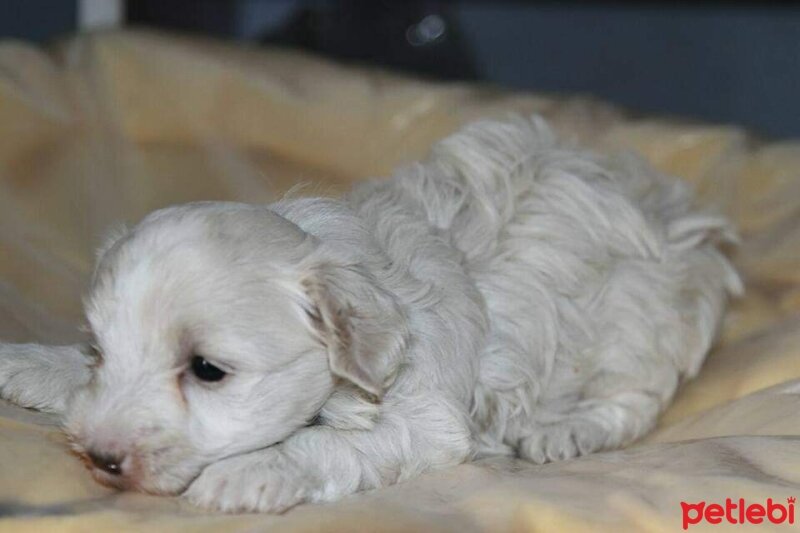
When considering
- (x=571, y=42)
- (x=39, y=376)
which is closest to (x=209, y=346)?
(x=39, y=376)

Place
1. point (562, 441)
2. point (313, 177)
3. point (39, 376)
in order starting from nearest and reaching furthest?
1. point (39, 376)
2. point (562, 441)
3. point (313, 177)

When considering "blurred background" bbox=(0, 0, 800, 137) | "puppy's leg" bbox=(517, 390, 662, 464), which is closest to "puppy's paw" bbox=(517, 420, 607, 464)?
"puppy's leg" bbox=(517, 390, 662, 464)

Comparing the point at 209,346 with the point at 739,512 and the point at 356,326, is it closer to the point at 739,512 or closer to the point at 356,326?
the point at 356,326

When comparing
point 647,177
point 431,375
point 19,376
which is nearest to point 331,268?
point 431,375

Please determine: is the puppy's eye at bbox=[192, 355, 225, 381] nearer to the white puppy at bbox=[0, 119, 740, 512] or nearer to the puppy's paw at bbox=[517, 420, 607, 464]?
the white puppy at bbox=[0, 119, 740, 512]

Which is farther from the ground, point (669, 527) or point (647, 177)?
point (647, 177)

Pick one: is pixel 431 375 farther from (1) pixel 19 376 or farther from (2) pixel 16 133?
(2) pixel 16 133

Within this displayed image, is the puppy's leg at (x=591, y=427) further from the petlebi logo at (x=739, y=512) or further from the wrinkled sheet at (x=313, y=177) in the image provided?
the petlebi logo at (x=739, y=512)
